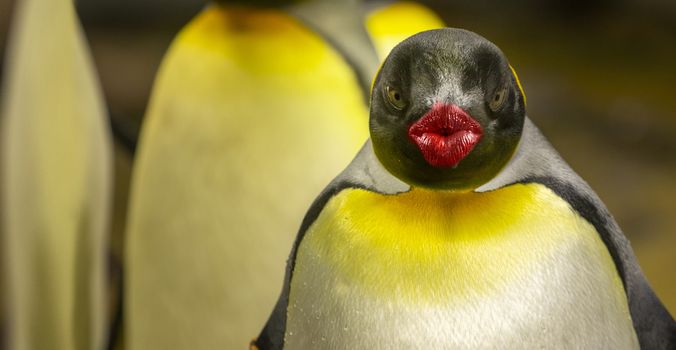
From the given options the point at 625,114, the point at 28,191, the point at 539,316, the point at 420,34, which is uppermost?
the point at 420,34

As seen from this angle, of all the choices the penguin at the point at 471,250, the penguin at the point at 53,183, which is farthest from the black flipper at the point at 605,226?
the penguin at the point at 53,183

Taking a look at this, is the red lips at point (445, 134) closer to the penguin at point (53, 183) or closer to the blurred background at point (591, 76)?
the penguin at point (53, 183)

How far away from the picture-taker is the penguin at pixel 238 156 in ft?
2.15

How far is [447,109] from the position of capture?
37 centimetres

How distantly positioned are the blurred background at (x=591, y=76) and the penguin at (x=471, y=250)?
1.07 m

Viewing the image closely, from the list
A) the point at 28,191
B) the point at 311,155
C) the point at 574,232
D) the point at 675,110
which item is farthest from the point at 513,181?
the point at 675,110

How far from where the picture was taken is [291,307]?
471 millimetres

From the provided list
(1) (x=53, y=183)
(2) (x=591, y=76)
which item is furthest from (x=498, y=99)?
(2) (x=591, y=76)

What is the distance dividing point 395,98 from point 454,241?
0.25 ft

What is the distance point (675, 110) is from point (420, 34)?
4.46 ft

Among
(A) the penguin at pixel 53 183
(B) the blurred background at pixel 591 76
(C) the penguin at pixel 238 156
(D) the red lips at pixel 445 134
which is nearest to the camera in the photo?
(D) the red lips at pixel 445 134

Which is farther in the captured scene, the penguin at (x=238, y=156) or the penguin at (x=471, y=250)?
the penguin at (x=238, y=156)

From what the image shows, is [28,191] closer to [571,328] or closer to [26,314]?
[26,314]

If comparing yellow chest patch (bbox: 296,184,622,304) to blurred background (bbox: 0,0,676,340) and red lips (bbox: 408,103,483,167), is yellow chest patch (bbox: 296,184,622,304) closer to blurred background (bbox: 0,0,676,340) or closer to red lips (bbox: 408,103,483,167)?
red lips (bbox: 408,103,483,167)
